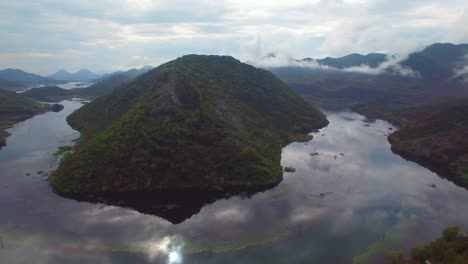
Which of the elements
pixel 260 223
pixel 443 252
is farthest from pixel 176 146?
pixel 443 252

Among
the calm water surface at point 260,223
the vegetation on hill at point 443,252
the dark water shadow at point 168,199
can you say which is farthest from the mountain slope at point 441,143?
the dark water shadow at point 168,199

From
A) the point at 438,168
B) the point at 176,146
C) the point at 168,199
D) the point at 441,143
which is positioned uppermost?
the point at 176,146

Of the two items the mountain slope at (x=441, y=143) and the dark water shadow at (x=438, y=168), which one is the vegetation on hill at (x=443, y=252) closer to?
the dark water shadow at (x=438, y=168)

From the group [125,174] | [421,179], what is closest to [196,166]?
[125,174]

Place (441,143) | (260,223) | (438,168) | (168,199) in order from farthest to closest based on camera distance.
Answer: (441,143)
(438,168)
(168,199)
(260,223)

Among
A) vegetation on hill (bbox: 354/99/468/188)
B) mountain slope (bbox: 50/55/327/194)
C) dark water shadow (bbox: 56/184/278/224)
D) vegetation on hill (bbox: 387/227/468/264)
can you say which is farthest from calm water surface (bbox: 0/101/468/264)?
vegetation on hill (bbox: 354/99/468/188)

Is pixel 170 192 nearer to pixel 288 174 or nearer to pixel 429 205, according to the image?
pixel 288 174

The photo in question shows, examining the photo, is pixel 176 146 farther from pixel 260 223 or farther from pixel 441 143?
pixel 441 143
